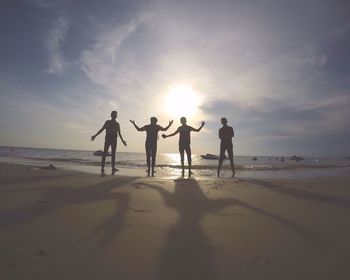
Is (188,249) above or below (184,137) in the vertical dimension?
below

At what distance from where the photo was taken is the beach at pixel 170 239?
2166 millimetres

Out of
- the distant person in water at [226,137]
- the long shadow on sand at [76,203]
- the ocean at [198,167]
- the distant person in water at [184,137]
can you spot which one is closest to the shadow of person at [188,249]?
the long shadow on sand at [76,203]

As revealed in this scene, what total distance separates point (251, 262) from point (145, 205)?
2.33m

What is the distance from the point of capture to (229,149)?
448 inches

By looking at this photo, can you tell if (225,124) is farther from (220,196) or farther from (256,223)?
(256,223)

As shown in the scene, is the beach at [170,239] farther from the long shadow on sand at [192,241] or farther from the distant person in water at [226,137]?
the distant person in water at [226,137]

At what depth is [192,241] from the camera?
282 cm

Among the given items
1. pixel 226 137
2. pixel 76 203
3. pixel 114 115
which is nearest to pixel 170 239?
pixel 76 203

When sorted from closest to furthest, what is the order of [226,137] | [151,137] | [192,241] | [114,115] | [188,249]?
[188,249]
[192,241]
[114,115]
[151,137]
[226,137]

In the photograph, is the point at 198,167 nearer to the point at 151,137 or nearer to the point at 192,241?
the point at 151,137

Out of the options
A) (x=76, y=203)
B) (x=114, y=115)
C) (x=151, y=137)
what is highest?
(x=114, y=115)

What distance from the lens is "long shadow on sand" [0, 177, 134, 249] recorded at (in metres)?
3.10

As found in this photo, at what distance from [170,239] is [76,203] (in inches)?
82.2

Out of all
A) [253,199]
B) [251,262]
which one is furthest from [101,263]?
[253,199]
